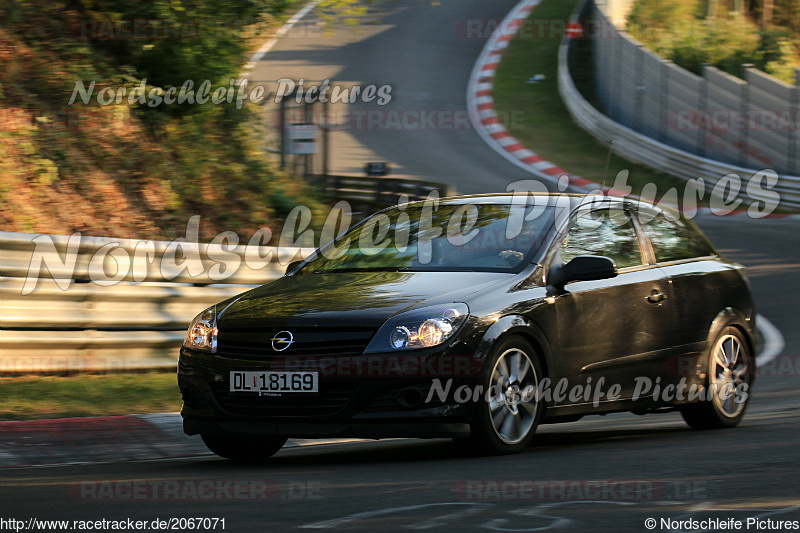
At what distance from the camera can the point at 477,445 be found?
6848mm

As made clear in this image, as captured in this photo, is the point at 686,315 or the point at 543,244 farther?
the point at 686,315

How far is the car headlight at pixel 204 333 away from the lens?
7172 mm

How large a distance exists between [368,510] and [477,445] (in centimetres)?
166

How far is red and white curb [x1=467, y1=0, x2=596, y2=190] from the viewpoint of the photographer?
25.0 meters

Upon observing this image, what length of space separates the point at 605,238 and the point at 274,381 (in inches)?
99.1

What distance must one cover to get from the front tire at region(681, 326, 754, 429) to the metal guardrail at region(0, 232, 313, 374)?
4.21m

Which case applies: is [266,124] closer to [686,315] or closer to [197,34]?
[197,34]

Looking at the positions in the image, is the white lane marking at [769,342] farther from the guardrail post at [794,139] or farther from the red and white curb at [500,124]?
the guardrail post at [794,139]

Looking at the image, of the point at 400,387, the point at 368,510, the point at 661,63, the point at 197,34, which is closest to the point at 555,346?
the point at 400,387

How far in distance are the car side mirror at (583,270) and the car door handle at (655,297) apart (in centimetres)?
75

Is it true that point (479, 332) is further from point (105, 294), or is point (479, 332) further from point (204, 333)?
point (105, 294)

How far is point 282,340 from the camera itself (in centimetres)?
680

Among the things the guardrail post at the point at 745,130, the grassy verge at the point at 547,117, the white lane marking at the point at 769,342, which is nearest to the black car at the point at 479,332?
the white lane marking at the point at 769,342

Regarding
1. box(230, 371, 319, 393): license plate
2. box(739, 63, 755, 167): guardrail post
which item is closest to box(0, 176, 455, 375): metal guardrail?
box(230, 371, 319, 393): license plate
